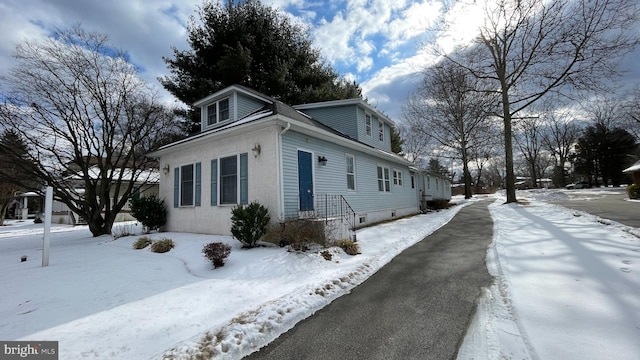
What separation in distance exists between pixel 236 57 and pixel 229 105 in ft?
21.8

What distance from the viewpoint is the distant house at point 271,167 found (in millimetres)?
8219

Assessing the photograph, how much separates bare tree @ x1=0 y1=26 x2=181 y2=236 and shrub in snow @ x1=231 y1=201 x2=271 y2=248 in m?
9.03

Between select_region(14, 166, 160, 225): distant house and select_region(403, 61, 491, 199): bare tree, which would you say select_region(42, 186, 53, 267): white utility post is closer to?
select_region(14, 166, 160, 225): distant house

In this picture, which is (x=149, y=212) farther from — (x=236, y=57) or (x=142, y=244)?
(x=236, y=57)

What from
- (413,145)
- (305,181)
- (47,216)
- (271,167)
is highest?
(413,145)

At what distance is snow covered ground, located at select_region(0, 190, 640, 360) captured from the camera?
283 centimetres

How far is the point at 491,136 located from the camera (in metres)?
27.6

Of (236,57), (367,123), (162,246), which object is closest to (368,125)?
(367,123)

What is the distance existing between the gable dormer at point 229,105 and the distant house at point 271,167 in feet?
0.13

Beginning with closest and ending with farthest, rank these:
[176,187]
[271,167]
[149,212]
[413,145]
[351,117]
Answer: [271,167]
[149,212]
[176,187]
[351,117]
[413,145]

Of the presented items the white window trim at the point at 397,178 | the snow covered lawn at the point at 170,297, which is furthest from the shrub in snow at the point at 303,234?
the white window trim at the point at 397,178

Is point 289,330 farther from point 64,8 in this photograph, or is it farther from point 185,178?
point 64,8

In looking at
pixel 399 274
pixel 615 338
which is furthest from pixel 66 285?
pixel 615 338
